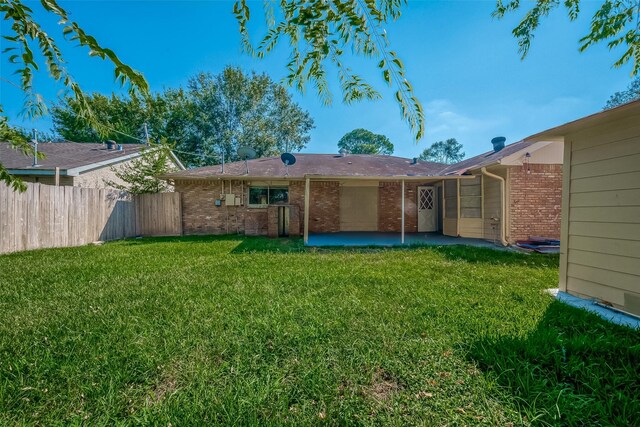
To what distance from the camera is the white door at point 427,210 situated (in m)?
12.1

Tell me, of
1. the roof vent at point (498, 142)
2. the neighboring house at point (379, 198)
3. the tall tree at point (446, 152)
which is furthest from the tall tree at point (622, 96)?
the tall tree at point (446, 152)

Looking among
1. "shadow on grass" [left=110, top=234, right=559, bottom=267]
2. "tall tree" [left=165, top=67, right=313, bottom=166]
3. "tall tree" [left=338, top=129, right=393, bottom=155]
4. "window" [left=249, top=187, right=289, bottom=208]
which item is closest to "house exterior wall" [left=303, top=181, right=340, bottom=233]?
"window" [left=249, top=187, right=289, bottom=208]

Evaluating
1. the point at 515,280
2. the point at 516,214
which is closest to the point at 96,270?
the point at 515,280

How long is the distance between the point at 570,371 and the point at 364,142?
127 ft

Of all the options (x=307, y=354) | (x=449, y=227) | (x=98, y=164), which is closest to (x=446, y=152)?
(x=449, y=227)

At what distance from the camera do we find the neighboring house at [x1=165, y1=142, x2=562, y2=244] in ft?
27.9

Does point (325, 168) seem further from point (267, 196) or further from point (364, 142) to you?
point (364, 142)

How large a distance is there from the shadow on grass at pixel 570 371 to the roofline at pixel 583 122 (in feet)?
7.86

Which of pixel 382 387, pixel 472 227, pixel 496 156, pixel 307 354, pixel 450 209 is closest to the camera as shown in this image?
pixel 382 387

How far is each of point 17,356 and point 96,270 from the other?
3288 millimetres

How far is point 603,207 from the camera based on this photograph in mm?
3561

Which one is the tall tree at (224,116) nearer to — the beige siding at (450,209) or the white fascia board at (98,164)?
the white fascia board at (98,164)

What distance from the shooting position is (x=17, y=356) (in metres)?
2.27

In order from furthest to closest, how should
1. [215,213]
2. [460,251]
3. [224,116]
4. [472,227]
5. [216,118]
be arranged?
[224,116] → [216,118] → [215,213] → [472,227] → [460,251]
